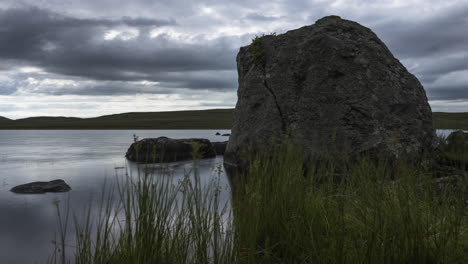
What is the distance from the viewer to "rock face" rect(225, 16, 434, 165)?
9.37m

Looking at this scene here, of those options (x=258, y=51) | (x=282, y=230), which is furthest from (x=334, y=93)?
(x=282, y=230)

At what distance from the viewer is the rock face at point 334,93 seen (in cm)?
937

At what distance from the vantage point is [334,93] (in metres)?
9.86

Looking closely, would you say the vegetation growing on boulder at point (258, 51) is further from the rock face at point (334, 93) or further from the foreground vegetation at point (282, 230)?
the foreground vegetation at point (282, 230)

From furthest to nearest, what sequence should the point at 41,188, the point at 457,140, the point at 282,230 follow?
the point at 457,140 → the point at 41,188 → the point at 282,230

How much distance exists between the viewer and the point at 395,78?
9.99 meters

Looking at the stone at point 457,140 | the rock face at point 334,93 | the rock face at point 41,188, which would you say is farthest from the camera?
the stone at point 457,140

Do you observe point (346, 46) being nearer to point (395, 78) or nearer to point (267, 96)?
point (395, 78)

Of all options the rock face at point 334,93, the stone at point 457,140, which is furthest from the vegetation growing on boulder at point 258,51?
the stone at point 457,140

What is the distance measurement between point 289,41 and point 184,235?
882 cm

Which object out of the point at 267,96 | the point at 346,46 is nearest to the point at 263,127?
the point at 267,96

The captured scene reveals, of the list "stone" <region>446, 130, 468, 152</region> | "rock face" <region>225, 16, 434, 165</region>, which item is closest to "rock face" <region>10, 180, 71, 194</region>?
"rock face" <region>225, 16, 434, 165</region>

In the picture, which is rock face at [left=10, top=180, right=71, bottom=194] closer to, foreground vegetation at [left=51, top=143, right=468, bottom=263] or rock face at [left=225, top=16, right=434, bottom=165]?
rock face at [left=225, top=16, right=434, bottom=165]

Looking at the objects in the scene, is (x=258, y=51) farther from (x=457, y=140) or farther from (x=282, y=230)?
(x=282, y=230)
